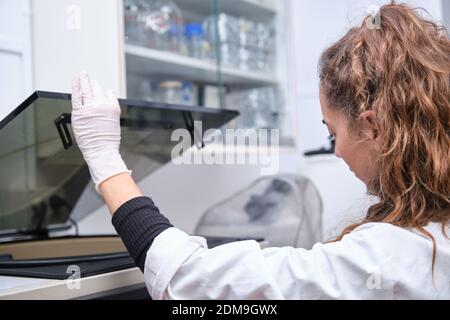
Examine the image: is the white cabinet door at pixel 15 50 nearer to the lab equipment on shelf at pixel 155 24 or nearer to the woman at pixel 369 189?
the woman at pixel 369 189

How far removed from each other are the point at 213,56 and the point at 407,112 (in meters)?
1.18

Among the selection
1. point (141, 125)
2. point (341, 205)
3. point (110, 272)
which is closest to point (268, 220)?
point (341, 205)

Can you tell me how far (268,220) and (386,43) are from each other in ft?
3.34

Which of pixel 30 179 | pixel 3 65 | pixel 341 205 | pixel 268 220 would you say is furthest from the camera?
pixel 341 205

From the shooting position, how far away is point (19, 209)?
4.20ft

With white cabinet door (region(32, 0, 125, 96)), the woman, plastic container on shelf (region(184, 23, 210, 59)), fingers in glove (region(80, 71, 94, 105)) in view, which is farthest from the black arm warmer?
plastic container on shelf (region(184, 23, 210, 59))

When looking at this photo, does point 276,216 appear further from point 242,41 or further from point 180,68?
point 242,41

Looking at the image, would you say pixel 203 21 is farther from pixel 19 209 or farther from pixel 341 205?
pixel 19 209

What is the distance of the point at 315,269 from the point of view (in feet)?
2.56

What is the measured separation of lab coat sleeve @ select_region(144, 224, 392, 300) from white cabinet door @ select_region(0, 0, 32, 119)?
0.54 metres

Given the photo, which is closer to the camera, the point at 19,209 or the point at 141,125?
the point at 141,125

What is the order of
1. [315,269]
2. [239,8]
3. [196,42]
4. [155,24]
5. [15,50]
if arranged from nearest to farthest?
[315,269] < [15,50] < [155,24] < [196,42] < [239,8]

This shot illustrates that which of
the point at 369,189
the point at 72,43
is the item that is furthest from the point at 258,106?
the point at 369,189
